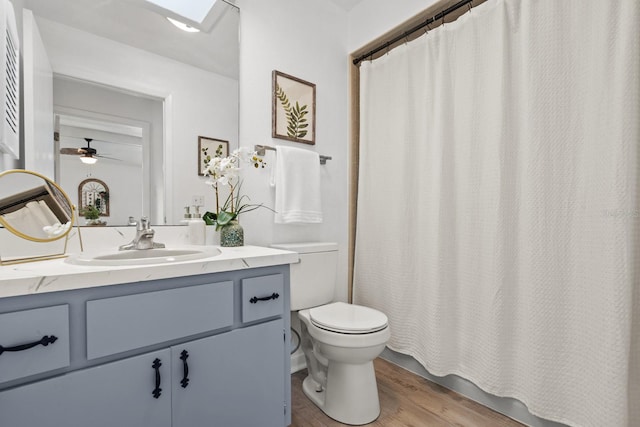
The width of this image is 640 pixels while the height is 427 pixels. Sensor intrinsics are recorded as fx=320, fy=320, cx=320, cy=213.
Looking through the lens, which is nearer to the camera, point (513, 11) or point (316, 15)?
point (513, 11)

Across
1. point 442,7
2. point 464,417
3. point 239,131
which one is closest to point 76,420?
point 239,131

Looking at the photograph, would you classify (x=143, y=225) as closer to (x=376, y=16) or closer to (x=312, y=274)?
(x=312, y=274)

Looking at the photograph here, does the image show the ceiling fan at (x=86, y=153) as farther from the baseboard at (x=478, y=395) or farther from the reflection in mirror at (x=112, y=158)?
the baseboard at (x=478, y=395)

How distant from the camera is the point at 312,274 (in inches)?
71.6

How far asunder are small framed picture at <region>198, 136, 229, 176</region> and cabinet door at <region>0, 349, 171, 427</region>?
970mm

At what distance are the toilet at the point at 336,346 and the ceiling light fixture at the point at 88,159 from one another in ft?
3.00

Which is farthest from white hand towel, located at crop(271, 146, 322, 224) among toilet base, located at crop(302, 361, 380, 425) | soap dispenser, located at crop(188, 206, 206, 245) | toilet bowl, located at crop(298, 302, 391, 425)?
toilet base, located at crop(302, 361, 380, 425)

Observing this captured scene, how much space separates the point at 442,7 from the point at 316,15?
0.80 meters

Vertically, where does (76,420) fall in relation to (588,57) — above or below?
below

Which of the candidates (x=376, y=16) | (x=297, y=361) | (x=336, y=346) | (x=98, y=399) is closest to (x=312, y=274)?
(x=336, y=346)

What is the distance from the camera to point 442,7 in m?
1.72

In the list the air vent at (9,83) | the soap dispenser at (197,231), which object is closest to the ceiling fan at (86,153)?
the air vent at (9,83)

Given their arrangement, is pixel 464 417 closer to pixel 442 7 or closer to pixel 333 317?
pixel 333 317

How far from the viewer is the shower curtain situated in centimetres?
115
